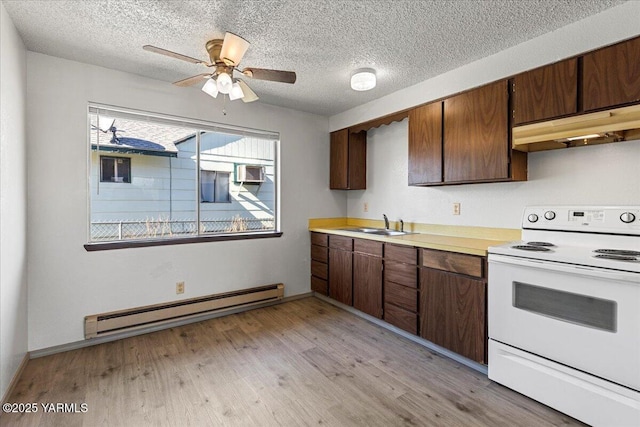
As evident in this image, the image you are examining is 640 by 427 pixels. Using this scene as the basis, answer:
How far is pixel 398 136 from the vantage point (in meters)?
3.51

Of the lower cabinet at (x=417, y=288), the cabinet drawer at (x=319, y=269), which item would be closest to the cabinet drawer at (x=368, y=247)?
the lower cabinet at (x=417, y=288)

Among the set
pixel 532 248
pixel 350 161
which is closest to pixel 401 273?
pixel 532 248

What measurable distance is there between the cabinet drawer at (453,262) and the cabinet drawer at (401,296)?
0.30 m

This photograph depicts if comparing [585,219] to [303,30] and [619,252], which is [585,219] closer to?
[619,252]

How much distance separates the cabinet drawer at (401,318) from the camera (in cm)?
263

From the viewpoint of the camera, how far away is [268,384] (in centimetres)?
208

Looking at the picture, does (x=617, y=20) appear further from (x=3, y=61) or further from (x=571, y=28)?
(x=3, y=61)

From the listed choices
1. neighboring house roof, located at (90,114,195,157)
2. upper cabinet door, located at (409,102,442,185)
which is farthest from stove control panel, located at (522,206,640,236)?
neighboring house roof, located at (90,114,195,157)

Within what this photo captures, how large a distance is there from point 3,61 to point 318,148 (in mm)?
2925

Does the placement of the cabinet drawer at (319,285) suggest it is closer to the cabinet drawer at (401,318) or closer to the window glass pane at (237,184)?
the window glass pane at (237,184)

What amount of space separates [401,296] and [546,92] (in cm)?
188

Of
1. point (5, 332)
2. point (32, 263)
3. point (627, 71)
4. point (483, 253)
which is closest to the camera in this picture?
point (627, 71)

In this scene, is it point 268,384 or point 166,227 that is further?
point 166,227

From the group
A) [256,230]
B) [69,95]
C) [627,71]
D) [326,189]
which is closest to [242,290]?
[256,230]
